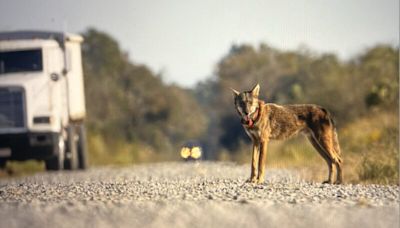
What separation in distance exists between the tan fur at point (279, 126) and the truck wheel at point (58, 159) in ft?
26.8

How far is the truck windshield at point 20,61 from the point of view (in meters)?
20.4

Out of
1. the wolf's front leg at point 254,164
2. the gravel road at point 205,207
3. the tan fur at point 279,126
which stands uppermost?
the tan fur at point 279,126

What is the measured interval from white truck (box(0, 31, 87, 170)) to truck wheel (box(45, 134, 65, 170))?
0.09 ft

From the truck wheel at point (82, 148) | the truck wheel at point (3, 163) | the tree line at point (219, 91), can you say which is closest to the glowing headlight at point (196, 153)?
the truck wheel at point (3, 163)

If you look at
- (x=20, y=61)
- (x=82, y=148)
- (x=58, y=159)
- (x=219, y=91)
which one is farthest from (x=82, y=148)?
(x=219, y=91)

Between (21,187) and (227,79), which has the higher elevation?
(227,79)

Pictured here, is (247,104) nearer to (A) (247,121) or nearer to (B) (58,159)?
(A) (247,121)

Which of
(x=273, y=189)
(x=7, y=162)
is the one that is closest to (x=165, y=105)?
(x=7, y=162)

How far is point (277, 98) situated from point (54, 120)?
2160cm

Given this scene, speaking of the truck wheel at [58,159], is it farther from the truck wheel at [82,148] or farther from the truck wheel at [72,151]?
the truck wheel at [82,148]

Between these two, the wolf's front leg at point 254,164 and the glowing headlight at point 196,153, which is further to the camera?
the glowing headlight at point 196,153

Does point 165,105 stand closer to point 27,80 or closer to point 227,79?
point 227,79

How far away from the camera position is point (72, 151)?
22344 mm

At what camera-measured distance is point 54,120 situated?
811 inches
